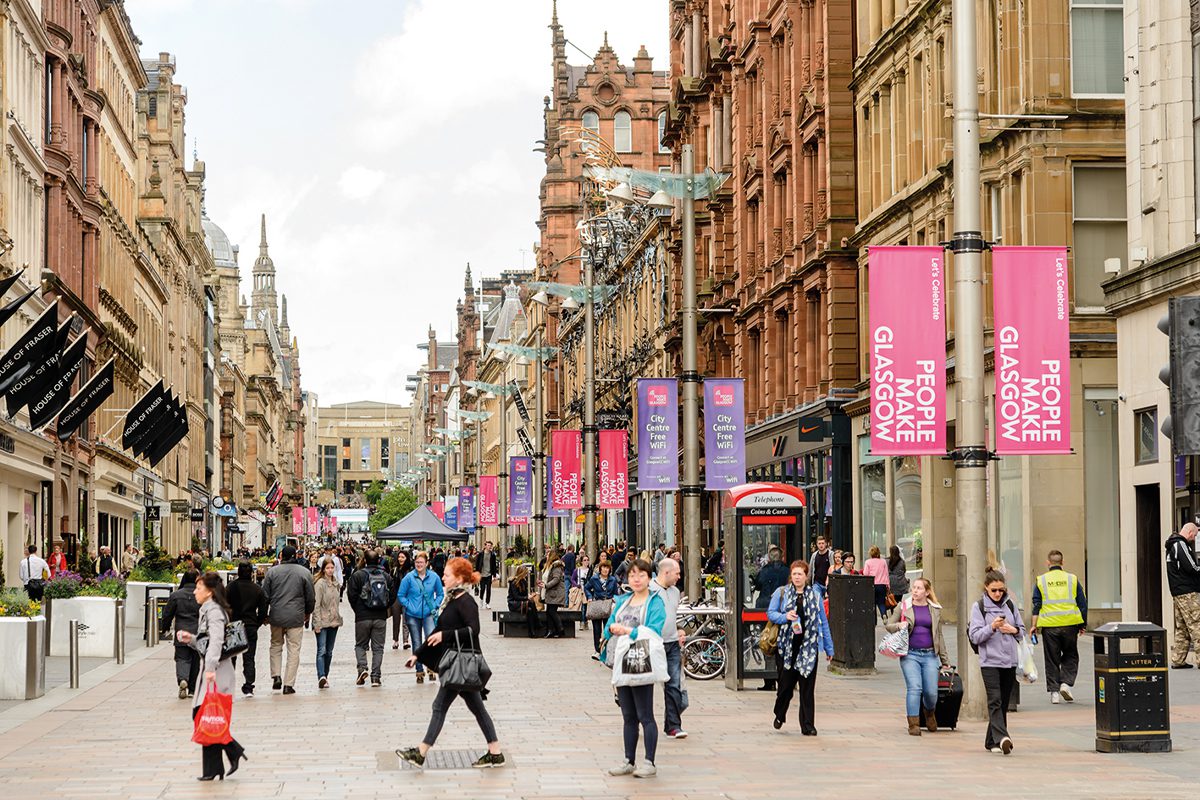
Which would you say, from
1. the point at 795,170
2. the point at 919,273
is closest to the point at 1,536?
the point at 795,170

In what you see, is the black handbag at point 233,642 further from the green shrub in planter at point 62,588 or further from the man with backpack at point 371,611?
the green shrub in planter at point 62,588

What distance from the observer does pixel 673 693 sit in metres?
17.5

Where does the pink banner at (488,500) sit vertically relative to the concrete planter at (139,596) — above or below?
above

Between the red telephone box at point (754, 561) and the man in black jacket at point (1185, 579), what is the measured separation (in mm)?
4566

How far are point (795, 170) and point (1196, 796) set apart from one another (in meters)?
34.2

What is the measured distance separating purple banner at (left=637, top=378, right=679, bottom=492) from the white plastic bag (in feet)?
69.7

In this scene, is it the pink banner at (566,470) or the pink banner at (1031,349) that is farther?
the pink banner at (566,470)

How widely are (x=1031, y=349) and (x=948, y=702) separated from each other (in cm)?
386

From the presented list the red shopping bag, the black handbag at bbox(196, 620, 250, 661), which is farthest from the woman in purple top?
the red shopping bag

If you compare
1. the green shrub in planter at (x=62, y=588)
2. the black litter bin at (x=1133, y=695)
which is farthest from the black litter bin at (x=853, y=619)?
the green shrub in planter at (x=62, y=588)

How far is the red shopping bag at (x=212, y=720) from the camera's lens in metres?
14.2

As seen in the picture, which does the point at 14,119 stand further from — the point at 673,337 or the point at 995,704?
the point at 995,704

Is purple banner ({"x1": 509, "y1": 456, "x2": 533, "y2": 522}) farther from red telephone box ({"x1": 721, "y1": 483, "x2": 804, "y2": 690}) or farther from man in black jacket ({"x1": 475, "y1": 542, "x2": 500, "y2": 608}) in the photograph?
red telephone box ({"x1": 721, "y1": 483, "x2": 804, "y2": 690})

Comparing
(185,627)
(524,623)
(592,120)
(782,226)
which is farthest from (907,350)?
(592,120)
